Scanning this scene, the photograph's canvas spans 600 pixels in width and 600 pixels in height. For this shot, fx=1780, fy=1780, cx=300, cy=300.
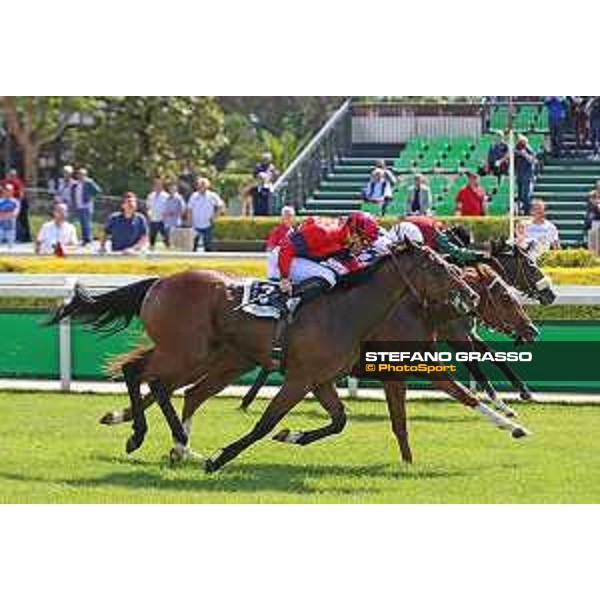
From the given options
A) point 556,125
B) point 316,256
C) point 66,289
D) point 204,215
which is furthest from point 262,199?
point 316,256

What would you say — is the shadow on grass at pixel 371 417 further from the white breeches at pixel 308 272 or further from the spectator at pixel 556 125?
the spectator at pixel 556 125

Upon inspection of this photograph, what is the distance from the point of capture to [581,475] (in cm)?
917

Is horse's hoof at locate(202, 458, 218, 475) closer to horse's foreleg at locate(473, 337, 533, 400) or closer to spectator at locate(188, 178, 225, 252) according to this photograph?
horse's foreleg at locate(473, 337, 533, 400)

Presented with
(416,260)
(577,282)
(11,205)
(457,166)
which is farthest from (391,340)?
(11,205)

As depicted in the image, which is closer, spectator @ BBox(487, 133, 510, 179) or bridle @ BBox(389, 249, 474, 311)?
bridle @ BBox(389, 249, 474, 311)

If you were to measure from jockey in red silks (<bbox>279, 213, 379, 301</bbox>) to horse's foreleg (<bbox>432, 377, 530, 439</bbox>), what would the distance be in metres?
1.01

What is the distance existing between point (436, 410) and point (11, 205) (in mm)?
6409

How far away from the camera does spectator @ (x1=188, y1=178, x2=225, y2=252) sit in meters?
16.6

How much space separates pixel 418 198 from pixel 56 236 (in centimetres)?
364

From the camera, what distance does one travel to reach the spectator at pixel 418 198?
14305 millimetres

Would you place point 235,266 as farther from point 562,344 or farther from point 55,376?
point 562,344

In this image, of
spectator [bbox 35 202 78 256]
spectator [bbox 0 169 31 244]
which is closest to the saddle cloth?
spectator [bbox 35 202 78 256]

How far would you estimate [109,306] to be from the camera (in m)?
10.2

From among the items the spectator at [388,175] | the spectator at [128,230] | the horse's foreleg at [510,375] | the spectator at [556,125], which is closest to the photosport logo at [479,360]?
the horse's foreleg at [510,375]
